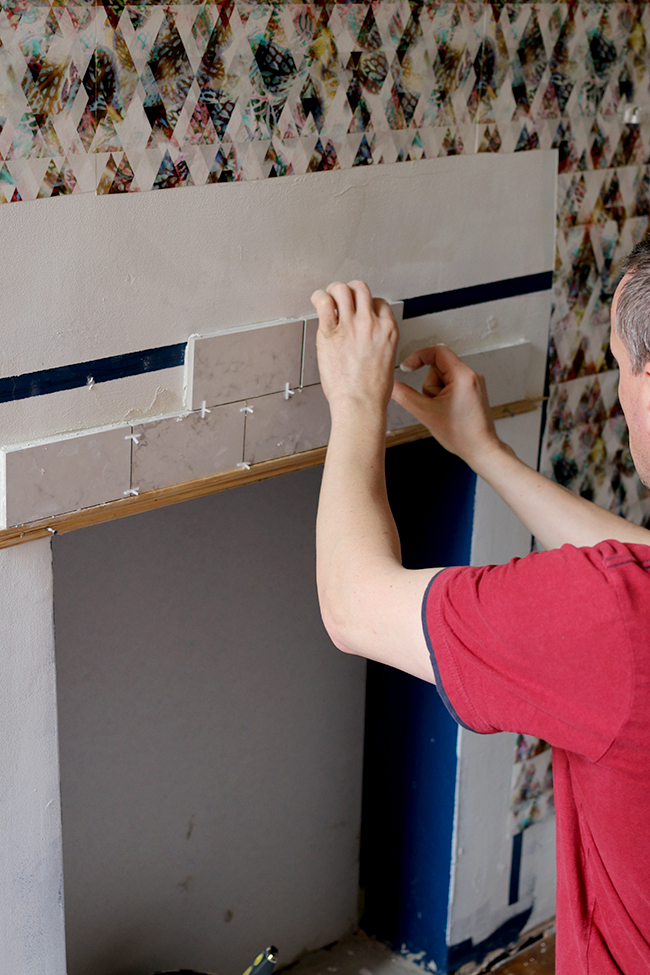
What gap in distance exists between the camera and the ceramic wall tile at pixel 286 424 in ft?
5.03

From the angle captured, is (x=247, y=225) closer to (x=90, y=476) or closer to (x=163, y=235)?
(x=163, y=235)

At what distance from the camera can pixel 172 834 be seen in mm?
2020

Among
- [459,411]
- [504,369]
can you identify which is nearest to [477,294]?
[504,369]

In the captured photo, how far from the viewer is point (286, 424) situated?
157 centimetres

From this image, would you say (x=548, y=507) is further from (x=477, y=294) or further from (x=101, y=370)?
(x=101, y=370)

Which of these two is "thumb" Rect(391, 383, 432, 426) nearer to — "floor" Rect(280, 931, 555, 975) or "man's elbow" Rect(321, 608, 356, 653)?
"man's elbow" Rect(321, 608, 356, 653)

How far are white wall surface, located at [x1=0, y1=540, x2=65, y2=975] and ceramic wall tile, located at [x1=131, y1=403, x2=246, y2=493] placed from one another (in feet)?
0.59

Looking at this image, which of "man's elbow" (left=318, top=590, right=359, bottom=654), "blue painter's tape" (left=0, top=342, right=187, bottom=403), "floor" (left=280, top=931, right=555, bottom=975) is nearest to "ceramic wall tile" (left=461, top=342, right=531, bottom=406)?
"blue painter's tape" (left=0, top=342, right=187, bottom=403)

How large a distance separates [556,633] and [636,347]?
34 cm

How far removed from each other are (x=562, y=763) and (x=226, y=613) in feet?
3.02

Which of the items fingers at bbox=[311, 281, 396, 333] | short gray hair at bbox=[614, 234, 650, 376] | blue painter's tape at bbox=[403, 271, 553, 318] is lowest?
blue painter's tape at bbox=[403, 271, 553, 318]

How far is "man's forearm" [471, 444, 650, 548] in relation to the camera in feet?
4.92

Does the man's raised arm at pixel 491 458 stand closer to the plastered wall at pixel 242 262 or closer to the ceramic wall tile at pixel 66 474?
the plastered wall at pixel 242 262

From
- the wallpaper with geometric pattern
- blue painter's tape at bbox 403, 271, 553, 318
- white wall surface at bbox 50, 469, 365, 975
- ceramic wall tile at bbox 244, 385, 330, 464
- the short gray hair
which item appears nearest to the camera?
the short gray hair
